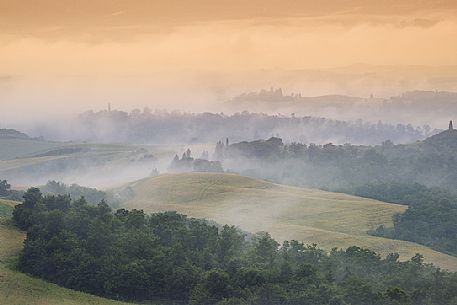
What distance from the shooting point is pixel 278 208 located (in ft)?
435

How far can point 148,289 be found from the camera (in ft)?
196

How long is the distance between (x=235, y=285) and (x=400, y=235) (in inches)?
2468

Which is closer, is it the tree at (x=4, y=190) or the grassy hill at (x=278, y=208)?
the grassy hill at (x=278, y=208)

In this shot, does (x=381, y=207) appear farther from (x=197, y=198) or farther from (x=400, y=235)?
(x=197, y=198)

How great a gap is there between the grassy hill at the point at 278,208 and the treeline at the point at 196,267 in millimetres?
29356

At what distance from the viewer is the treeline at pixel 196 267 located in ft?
186

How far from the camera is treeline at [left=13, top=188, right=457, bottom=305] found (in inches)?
→ 2237

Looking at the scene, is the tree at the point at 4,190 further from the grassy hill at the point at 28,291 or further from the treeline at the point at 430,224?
the grassy hill at the point at 28,291

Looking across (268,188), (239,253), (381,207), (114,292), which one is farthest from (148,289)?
(268,188)

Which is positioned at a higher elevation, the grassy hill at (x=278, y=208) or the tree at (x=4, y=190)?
the tree at (x=4, y=190)

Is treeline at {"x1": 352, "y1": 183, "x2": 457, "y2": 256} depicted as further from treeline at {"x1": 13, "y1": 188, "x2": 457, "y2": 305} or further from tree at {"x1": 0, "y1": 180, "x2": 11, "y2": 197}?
tree at {"x1": 0, "y1": 180, "x2": 11, "y2": 197}

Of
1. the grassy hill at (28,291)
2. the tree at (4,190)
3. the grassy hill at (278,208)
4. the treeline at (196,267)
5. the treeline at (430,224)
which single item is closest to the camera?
the grassy hill at (28,291)

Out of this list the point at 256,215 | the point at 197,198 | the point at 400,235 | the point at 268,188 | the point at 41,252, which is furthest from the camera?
the point at 268,188

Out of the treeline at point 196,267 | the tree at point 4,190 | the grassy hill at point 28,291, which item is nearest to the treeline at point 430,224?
the treeline at point 196,267
